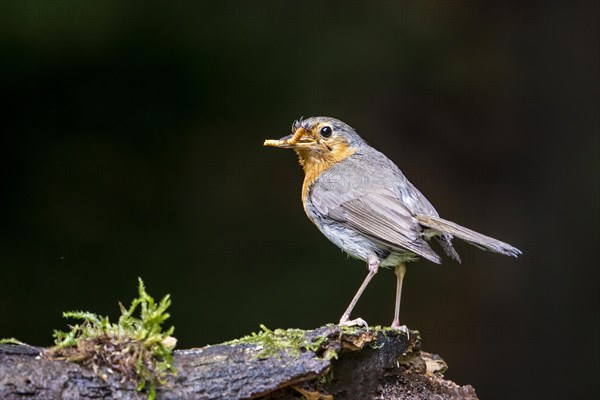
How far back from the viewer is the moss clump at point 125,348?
331 cm

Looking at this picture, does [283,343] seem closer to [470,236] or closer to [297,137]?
[470,236]

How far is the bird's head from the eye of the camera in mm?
5633

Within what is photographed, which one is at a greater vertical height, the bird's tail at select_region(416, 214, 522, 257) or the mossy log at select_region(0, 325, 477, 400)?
the bird's tail at select_region(416, 214, 522, 257)

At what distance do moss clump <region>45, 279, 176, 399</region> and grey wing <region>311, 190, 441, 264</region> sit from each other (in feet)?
5.89

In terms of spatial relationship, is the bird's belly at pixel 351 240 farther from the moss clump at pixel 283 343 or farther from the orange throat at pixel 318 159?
the moss clump at pixel 283 343

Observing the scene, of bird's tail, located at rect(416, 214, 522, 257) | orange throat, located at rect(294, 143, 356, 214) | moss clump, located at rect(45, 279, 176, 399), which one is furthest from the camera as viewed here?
orange throat, located at rect(294, 143, 356, 214)

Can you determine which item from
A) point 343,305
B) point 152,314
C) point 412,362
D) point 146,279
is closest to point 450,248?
point 412,362

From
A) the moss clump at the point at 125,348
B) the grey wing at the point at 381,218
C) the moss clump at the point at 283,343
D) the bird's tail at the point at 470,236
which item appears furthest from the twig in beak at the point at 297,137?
the moss clump at the point at 125,348

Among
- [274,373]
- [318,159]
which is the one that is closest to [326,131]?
[318,159]

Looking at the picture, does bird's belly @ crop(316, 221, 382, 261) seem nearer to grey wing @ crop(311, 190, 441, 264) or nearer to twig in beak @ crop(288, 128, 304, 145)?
grey wing @ crop(311, 190, 441, 264)

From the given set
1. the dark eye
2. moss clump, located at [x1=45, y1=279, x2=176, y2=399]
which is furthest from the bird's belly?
moss clump, located at [x1=45, y1=279, x2=176, y2=399]

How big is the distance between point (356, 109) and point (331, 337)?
489cm

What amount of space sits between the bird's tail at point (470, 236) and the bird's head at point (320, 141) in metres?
0.92

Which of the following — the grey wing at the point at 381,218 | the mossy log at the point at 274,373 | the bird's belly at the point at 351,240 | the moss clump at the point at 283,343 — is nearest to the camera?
the mossy log at the point at 274,373
